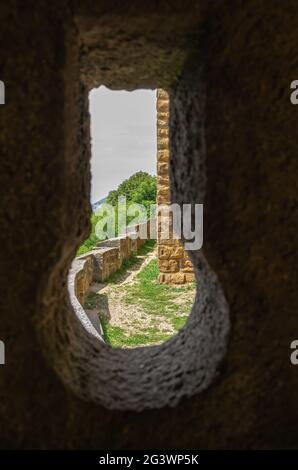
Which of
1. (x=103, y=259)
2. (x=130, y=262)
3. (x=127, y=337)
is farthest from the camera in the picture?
(x=130, y=262)

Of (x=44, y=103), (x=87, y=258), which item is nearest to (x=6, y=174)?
(x=44, y=103)

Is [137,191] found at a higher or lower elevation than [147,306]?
higher

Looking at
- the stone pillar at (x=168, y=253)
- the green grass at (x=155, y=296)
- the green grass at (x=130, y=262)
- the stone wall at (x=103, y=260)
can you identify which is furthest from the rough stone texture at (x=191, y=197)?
the green grass at (x=130, y=262)

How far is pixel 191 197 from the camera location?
102cm

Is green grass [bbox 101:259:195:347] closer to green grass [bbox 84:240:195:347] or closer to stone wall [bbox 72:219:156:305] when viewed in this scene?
green grass [bbox 84:240:195:347]

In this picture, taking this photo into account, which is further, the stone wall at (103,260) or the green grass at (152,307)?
the stone wall at (103,260)

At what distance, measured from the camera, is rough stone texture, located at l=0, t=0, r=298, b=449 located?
34.5 inches

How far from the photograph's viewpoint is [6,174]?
0.88 m

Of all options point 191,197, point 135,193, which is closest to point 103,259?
point 191,197

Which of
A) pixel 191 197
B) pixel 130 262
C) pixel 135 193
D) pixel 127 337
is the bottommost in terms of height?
pixel 127 337

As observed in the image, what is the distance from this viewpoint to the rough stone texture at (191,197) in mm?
877

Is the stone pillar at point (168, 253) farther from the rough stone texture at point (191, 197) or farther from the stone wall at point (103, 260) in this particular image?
the rough stone texture at point (191, 197)

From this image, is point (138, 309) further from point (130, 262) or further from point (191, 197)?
point (191, 197)

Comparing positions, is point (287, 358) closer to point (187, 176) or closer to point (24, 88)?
point (187, 176)
